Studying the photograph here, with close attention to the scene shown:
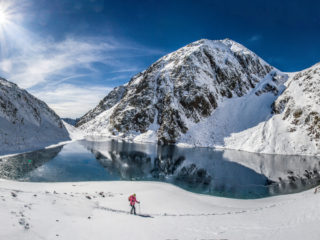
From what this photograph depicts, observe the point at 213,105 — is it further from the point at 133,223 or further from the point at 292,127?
the point at 133,223

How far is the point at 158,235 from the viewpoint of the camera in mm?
11195

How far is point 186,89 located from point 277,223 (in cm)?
11033

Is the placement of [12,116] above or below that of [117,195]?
above

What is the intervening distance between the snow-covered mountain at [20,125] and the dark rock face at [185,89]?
53.5m

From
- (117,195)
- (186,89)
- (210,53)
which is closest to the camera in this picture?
(117,195)

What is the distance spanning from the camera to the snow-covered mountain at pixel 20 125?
5105cm

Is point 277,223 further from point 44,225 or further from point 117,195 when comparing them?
point 117,195

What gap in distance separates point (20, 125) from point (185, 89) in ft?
287

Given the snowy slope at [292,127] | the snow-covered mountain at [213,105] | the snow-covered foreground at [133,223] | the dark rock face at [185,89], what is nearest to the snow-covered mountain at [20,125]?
the snow-covered foreground at [133,223]

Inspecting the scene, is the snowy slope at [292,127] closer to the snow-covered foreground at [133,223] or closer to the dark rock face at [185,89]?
the dark rock face at [185,89]

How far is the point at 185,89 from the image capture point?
120 metres

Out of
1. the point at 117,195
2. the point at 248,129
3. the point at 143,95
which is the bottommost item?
the point at 117,195

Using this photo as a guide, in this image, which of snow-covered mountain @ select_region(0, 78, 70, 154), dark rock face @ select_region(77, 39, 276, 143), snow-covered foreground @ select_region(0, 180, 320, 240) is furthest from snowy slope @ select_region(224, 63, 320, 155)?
snow-covered mountain @ select_region(0, 78, 70, 154)

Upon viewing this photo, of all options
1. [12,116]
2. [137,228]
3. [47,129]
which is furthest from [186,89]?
[137,228]
